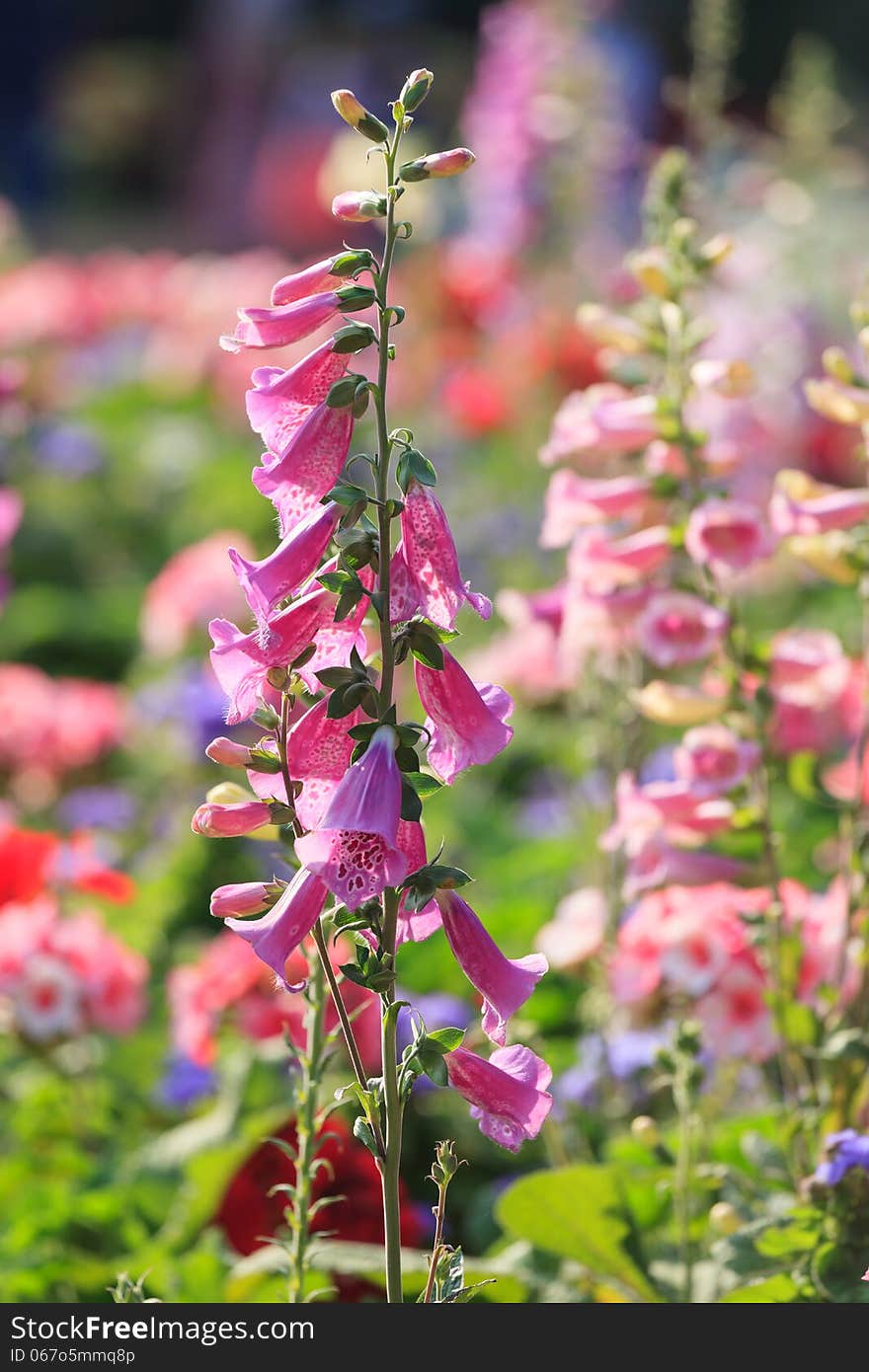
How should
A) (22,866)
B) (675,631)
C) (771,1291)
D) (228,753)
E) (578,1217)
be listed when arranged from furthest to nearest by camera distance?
1. (22,866)
2. (675,631)
3. (578,1217)
4. (771,1291)
5. (228,753)

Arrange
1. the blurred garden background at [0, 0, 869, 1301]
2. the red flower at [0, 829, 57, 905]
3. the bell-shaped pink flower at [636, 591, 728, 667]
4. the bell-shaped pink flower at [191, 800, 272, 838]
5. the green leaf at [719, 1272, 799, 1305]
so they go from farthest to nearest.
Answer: the red flower at [0, 829, 57, 905] < the blurred garden background at [0, 0, 869, 1301] < the bell-shaped pink flower at [636, 591, 728, 667] < the green leaf at [719, 1272, 799, 1305] < the bell-shaped pink flower at [191, 800, 272, 838]

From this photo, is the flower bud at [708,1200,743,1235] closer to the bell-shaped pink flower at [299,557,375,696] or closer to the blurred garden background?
the blurred garden background

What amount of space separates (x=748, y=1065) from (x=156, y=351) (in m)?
5.13

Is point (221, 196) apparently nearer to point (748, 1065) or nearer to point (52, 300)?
point (52, 300)

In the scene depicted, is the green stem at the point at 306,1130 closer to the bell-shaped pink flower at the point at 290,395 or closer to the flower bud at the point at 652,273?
the bell-shaped pink flower at the point at 290,395

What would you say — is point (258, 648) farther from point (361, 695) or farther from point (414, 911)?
point (414, 911)

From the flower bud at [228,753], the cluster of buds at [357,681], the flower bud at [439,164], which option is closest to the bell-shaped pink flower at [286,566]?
the cluster of buds at [357,681]

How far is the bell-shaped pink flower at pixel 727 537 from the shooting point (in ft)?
4.77

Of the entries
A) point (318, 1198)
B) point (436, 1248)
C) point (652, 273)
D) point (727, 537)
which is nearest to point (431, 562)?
point (436, 1248)

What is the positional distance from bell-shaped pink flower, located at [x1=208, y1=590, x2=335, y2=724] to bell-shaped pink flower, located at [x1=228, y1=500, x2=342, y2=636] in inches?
0.4

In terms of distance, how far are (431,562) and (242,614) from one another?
2.18 m

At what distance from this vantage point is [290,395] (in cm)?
105

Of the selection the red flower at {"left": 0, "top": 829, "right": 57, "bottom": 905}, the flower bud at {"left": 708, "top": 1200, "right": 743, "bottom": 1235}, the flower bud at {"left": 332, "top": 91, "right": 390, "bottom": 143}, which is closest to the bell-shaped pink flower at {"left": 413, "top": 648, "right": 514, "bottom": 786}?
the flower bud at {"left": 332, "top": 91, "right": 390, "bottom": 143}

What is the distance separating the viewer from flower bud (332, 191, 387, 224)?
101 centimetres
